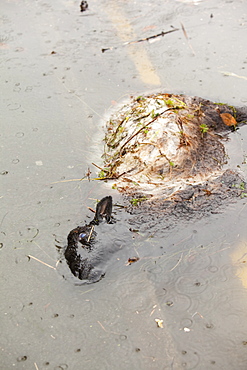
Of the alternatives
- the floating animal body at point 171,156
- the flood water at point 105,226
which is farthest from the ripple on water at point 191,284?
the floating animal body at point 171,156

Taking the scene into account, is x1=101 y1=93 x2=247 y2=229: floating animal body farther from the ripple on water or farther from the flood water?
the ripple on water

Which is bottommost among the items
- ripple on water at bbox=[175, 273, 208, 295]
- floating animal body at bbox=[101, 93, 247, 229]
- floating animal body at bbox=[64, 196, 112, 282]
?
ripple on water at bbox=[175, 273, 208, 295]

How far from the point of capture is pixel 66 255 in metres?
2.73

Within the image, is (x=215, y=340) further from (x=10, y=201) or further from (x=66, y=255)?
(x=10, y=201)

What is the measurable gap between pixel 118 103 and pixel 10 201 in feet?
4.76

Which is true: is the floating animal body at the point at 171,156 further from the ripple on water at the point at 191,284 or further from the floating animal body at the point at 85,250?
the ripple on water at the point at 191,284

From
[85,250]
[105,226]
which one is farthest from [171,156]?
[85,250]

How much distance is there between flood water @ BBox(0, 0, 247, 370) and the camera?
2.33 meters

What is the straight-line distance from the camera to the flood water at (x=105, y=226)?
2330 millimetres

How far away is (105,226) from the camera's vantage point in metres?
Result: 2.88

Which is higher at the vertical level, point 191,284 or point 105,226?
point 105,226

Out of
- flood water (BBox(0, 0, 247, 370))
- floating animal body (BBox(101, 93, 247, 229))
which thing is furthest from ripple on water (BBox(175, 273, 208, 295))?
floating animal body (BBox(101, 93, 247, 229))

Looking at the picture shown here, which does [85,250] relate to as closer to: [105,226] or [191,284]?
[105,226]

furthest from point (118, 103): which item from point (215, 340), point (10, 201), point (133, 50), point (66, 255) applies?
point (215, 340)
